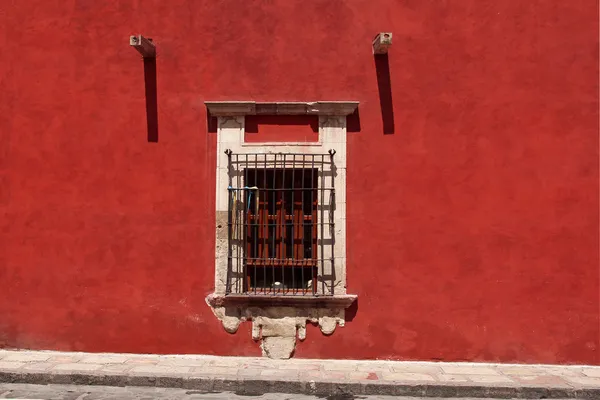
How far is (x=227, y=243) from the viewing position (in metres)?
5.51

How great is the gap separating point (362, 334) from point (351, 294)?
0.40 metres

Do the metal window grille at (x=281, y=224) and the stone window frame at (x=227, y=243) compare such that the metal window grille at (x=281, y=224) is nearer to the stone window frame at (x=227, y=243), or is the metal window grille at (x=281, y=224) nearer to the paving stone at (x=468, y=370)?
the stone window frame at (x=227, y=243)

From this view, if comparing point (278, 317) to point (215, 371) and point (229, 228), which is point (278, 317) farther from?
point (229, 228)

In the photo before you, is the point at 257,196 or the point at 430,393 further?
the point at 257,196

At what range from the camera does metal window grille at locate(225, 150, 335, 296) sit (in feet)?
17.9

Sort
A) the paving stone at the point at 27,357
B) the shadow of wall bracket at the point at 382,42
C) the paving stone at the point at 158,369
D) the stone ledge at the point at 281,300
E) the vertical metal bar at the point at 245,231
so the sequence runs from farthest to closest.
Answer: the vertical metal bar at the point at 245,231 → the stone ledge at the point at 281,300 → the paving stone at the point at 27,357 → the shadow of wall bracket at the point at 382,42 → the paving stone at the point at 158,369

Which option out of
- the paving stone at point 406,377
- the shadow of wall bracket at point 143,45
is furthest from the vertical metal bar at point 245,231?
the paving stone at point 406,377

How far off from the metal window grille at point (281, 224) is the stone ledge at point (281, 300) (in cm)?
7

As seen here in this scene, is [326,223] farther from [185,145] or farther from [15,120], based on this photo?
[15,120]

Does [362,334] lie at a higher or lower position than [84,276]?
lower

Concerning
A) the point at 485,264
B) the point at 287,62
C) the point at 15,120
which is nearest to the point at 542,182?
the point at 485,264

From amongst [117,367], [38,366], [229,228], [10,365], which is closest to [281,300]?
[229,228]

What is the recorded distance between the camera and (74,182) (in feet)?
18.3

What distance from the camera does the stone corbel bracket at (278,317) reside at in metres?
5.44
